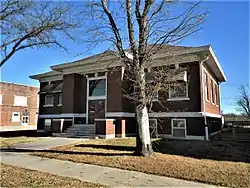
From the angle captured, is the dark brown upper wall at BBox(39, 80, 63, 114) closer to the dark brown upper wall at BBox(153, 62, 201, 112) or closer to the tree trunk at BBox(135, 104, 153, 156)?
the dark brown upper wall at BBox(153, 62, 201, 112)

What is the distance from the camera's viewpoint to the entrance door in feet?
60.5

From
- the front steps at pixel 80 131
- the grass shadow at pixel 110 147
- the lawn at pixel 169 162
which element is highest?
the front steps at pixel 80 131

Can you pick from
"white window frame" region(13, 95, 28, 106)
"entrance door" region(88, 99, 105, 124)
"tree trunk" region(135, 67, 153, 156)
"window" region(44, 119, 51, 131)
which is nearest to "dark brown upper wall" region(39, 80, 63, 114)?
"window" region(44, 119, 51, 131)

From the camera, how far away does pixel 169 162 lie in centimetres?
837

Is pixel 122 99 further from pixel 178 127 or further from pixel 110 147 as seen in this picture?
pixel 110 147

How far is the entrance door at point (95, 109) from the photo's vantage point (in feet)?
60.5

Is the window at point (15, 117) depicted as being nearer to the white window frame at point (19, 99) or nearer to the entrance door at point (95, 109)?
the white window frame at point (19, 99)

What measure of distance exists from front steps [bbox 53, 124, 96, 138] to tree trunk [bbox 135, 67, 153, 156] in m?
7.37

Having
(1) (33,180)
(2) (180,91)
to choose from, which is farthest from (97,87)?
(1) (33,180)

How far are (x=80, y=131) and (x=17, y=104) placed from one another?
28458mm

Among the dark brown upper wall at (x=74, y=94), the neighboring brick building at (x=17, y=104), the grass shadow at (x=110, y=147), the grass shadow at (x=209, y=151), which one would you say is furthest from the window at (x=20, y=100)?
the grass shadow at (x=209, y=151)

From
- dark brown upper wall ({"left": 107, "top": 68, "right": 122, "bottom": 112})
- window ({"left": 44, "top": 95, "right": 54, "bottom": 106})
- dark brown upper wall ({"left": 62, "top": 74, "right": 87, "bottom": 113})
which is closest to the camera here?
dark brown upper wall ({"left": 107, "top": 68, "right": 122, "bottom": 112})

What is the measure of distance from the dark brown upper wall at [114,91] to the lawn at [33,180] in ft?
32.1

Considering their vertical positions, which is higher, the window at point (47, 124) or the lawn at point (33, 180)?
the window at point (47, 124)
